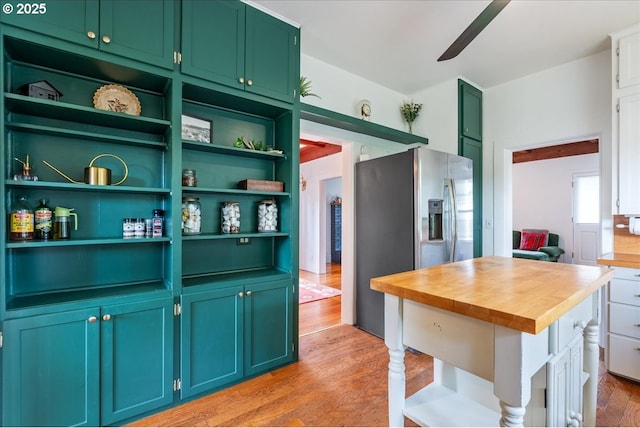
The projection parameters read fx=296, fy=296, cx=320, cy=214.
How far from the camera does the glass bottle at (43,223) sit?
1677 millimetres

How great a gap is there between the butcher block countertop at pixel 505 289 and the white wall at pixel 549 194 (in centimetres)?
643

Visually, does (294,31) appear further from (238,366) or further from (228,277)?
(238,366)

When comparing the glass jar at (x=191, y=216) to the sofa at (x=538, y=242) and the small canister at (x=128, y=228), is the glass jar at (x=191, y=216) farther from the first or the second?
the sofa at (x=538, y=242)

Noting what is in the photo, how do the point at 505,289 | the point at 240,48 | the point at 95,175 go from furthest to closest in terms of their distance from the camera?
the point at 240,48, the point at 95,175, the point at 505,289

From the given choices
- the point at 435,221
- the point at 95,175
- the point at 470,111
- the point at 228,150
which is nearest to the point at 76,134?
the point at 95,175

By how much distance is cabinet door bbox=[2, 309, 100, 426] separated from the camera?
150cm

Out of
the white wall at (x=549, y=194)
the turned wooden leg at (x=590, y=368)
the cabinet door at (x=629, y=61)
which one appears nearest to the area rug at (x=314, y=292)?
the turned wooden leg at (x=590, y=368)

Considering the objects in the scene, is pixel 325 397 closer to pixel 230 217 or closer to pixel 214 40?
pixel 230 217

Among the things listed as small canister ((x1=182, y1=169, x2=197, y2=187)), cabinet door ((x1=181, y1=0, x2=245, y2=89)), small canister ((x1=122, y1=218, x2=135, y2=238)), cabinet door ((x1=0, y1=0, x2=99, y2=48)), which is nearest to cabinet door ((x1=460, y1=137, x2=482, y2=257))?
cabinet door ((x1=181, y1=0, x2=245, y2=89))

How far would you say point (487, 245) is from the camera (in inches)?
145

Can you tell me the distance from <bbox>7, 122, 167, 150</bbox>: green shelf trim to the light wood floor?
69.0 inches

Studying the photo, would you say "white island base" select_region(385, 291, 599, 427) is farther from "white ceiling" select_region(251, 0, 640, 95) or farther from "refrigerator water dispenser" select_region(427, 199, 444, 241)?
"white ceiling" select_region(251, 0, 640, 95)

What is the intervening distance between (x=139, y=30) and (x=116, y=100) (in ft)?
1.51

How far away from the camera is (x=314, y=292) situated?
195 inches
